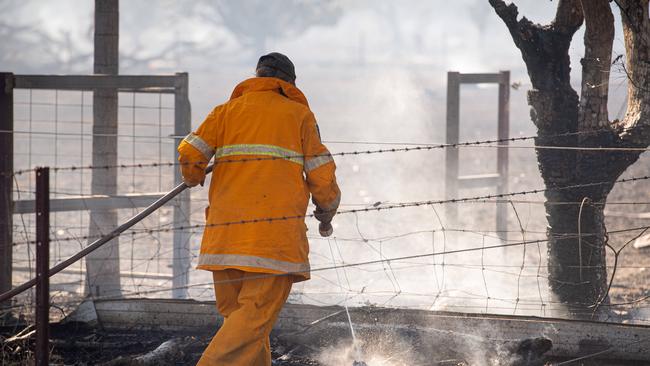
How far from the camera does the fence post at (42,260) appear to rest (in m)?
4.21

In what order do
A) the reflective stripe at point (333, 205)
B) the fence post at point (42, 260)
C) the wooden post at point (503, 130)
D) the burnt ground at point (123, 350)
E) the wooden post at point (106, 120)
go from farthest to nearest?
the wooden post at point (503, 130)
the wooden post at point (106, 120)
the burnt ground at point (123, 350)
the reflective stripe at point (333, 205)
the fence post at point (42, 260)

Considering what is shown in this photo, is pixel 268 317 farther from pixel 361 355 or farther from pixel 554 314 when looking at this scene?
pixel 554 314

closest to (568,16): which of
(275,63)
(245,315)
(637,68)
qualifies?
(637,68)

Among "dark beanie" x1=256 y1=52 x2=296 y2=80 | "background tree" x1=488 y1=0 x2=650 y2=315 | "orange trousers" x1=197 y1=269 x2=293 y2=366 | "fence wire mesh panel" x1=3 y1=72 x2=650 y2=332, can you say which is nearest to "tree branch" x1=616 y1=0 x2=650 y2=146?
"background tree" x1=488 y1=0 x2=650 y2=315

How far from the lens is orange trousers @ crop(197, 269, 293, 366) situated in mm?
4645

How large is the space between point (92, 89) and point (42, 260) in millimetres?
4696

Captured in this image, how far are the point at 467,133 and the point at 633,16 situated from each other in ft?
108

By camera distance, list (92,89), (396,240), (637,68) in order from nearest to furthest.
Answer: (637,68) → (92,89) → (396,240)

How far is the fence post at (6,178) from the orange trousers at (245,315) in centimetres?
316

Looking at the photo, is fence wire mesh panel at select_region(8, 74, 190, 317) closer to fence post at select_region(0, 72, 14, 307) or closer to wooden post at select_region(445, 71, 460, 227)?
fence post at select_region(0, 72, 14, 307)

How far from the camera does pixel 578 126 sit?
24.4 feet

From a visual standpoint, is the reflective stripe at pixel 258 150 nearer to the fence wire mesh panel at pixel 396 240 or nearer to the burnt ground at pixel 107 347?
the fence wire mesh panel at pixel 396 240

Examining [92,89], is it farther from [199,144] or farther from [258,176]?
[258,176]

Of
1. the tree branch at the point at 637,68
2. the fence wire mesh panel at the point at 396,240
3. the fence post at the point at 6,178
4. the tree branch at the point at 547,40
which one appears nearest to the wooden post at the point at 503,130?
the fence wire mesh panel at the point at 396,240
